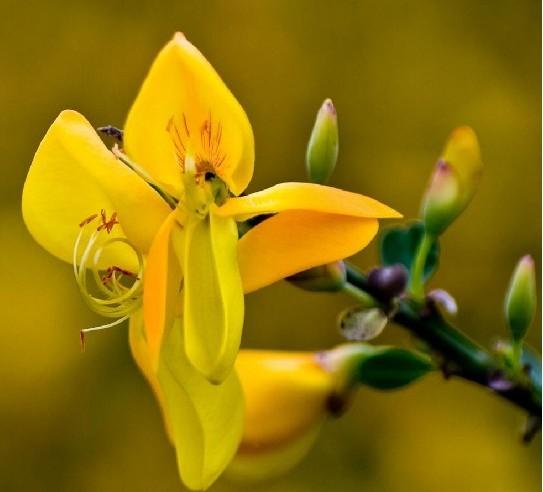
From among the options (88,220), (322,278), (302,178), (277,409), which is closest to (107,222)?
(88,220)

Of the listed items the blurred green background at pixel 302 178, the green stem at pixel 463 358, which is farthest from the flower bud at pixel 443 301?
the blurred green background at pixel 302 178

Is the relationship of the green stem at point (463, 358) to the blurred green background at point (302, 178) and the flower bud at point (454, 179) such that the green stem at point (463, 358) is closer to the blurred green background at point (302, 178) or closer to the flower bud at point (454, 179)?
the flower bud at point (454, 179)

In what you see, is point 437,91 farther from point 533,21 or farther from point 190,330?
point 190,330

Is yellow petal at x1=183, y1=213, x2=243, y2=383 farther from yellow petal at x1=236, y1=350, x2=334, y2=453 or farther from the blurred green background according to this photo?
the blurred green background

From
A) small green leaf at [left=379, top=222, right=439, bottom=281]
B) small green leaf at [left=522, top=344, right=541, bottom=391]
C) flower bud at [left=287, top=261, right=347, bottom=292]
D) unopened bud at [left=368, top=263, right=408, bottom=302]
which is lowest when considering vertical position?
small green leaf at [left=522, top=344, right=541, bottom=391]

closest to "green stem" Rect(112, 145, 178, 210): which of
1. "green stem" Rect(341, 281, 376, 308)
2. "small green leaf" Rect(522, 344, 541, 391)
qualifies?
"green stem" Rect(341, 281, 376, 308)

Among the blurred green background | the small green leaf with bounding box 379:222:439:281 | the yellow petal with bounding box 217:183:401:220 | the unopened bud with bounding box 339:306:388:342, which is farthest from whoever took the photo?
the blurred green background
